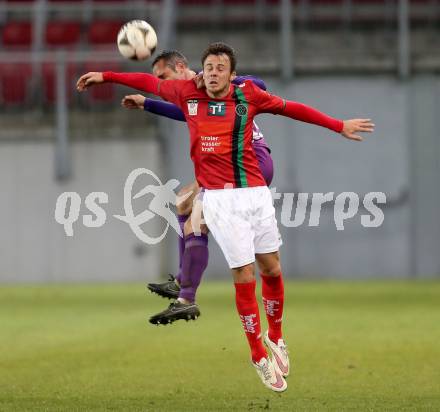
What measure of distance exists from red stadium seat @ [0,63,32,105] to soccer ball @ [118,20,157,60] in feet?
44.9

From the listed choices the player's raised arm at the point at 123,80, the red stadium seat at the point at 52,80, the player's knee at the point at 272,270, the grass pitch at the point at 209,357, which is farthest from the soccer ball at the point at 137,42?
the red stadium seat at the point at 52,80

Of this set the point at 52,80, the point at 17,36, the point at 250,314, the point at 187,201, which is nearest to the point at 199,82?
the point at 250,314

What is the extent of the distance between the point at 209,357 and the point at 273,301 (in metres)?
2.06

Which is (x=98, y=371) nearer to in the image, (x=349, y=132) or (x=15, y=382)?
(x=15, y=382)

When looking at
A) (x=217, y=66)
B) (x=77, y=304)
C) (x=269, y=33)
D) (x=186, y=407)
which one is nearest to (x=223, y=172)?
(x=217, y=66)

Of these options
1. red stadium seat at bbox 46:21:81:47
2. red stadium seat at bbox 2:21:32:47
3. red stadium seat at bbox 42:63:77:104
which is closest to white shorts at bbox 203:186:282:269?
red stadium seat at bbox 42:63:77:104

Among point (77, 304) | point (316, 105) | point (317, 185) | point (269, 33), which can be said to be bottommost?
point (77, 304)

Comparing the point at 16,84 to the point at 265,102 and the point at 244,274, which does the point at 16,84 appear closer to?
the point at 265,102

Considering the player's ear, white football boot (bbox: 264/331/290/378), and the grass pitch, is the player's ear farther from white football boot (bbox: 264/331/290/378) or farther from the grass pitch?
the grass pitch

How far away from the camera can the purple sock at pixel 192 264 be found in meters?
8.22

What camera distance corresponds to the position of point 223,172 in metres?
7.55

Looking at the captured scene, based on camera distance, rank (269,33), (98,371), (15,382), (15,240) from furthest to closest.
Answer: (269,33) → (15,240) → (98,371) → (15,382)

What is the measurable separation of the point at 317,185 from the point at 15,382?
15.1 meters

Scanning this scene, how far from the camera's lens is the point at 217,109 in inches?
297
